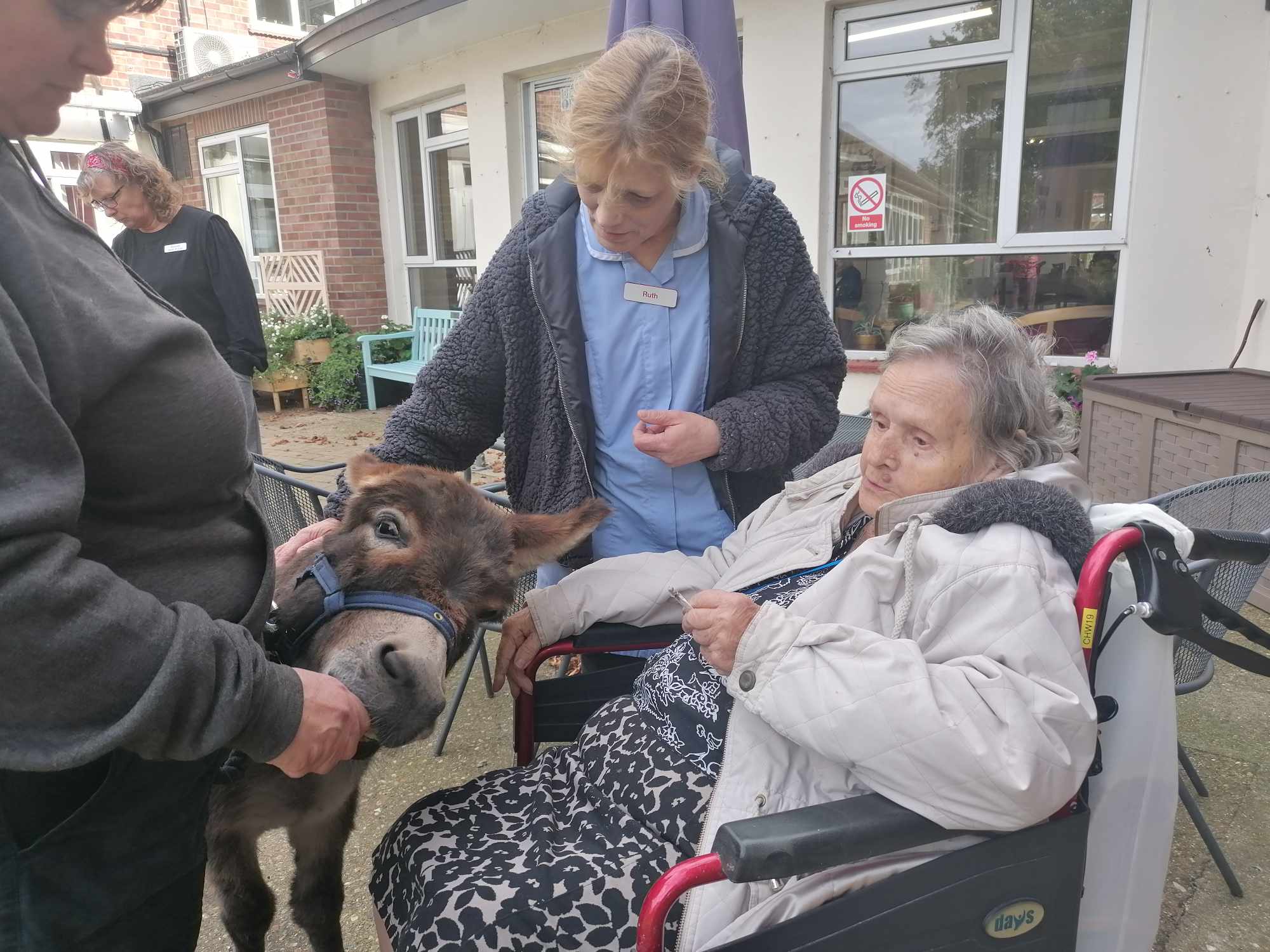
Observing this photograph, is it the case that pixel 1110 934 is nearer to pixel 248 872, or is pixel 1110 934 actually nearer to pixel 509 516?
pixel 509 516

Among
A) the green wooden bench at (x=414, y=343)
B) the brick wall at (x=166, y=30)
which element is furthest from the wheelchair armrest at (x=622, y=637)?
the brick wall at (x=166, y=30)

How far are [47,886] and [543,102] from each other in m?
8.46

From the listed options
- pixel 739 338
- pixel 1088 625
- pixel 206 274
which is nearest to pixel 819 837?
pixel 1088 625

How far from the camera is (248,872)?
1979 millimetres

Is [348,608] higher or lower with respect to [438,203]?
lower

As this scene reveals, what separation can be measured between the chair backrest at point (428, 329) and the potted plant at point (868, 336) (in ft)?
14.1

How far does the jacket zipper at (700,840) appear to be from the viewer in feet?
4.38

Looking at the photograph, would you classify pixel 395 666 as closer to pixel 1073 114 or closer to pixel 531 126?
pixel 1073 114

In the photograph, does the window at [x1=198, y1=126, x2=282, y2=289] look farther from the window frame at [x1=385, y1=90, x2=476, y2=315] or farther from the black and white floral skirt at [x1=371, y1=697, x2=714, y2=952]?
the black and white floral skirt at [x1=371, y1=697, x2=714, y2=952]

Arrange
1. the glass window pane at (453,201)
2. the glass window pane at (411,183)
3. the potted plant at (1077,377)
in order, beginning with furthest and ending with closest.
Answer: the glass window pane at (411,183) → the glass window pane at (453,201) → the potted plant at (1077,377)

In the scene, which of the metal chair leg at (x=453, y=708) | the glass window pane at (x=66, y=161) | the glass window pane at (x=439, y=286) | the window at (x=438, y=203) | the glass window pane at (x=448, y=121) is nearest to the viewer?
the metal chair leg at (x=453, y=708)

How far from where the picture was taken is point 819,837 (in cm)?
119

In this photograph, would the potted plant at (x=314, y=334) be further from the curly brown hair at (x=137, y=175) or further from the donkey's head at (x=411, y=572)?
the donkey's head at (x=411, y=572)

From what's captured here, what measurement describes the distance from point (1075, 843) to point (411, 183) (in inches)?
410
